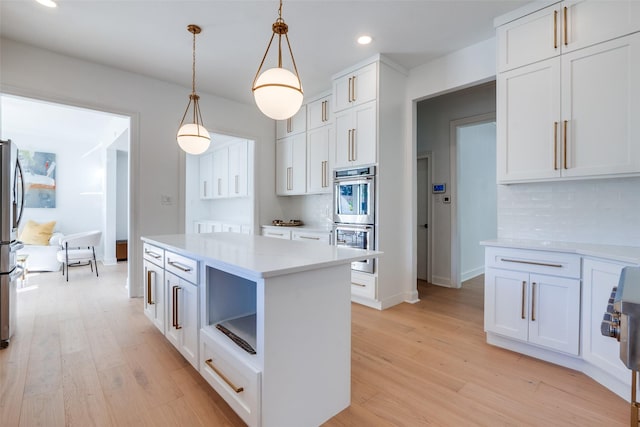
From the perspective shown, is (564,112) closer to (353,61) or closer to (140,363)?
(353,61)

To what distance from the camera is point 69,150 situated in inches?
249

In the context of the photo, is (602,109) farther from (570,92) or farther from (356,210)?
(356,210)

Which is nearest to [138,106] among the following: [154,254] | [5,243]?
[5,243]

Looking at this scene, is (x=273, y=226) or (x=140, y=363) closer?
(x=140, y=363)

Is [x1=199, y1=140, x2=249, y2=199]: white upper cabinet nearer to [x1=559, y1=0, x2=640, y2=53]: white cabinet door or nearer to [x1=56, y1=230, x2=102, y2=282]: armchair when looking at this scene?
[x1=56, y1=230, x2=102, y2=282]: armchair

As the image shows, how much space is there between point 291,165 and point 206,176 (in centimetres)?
330

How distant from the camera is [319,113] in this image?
14.4ft

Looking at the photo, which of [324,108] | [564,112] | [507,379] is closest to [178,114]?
[324,108]

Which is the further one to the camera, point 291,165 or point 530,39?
point 291,165

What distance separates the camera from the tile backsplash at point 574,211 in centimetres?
220

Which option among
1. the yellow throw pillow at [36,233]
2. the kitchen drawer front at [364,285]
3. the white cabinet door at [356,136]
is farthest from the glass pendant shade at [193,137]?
the yellow throw pillow at [36,233]

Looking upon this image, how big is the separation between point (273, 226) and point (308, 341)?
342 centimetres

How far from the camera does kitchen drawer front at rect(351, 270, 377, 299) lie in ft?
11.0

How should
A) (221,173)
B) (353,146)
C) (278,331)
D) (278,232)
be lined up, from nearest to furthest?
(278,331), (353,146), (278,232), (221,173)
